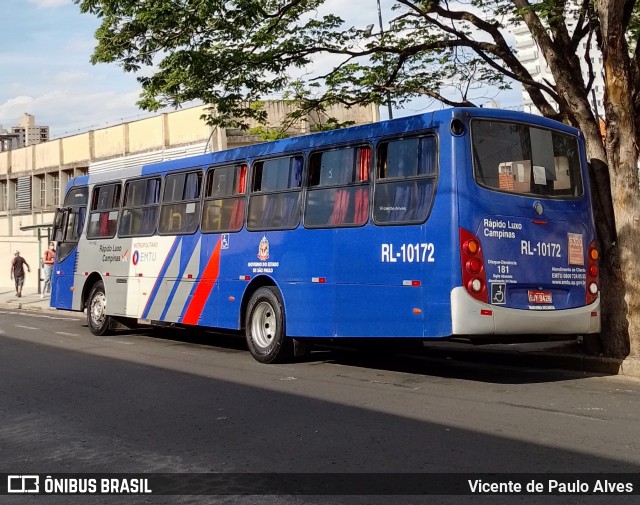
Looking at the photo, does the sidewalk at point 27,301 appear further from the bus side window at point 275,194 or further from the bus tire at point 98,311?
the bus side window at point 275,194

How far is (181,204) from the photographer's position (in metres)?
14.2

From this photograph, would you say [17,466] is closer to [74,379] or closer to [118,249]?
[74,379]

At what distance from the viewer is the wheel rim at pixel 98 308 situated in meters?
16.3

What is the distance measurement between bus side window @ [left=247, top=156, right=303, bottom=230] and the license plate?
3549mm

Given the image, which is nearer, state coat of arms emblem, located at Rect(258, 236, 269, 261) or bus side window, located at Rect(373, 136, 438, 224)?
bus side window, located at Rect(373, 136, 438, 224)

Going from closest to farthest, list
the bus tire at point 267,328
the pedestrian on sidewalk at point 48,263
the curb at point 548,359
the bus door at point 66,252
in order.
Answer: the curb at point 548,359, the bus tire at point 267,328, the bus door at point 66,252, the pedestrian on sidewalk at point 48,263

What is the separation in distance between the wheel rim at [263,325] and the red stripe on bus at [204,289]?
1.26 metres

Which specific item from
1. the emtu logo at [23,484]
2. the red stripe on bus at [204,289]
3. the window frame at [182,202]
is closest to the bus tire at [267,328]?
the red stripe on bus at [204,289]

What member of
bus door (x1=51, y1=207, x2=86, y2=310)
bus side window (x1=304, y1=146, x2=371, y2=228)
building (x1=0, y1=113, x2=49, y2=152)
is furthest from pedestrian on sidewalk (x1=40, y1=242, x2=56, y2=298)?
building (x1=0, y1=113, x2=49, y2=152)

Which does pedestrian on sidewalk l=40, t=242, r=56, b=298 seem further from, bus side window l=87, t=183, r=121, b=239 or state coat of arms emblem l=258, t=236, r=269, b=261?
state coat of arms emblem l=258, t=236, r=269, b=261

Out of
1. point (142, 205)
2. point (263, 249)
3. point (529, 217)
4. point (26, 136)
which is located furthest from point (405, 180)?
point (26, 136)

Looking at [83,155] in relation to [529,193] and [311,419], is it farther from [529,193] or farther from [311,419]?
[311,419]

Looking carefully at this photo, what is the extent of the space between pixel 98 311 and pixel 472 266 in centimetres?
975

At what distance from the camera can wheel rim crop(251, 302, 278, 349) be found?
→ 12.0 m
